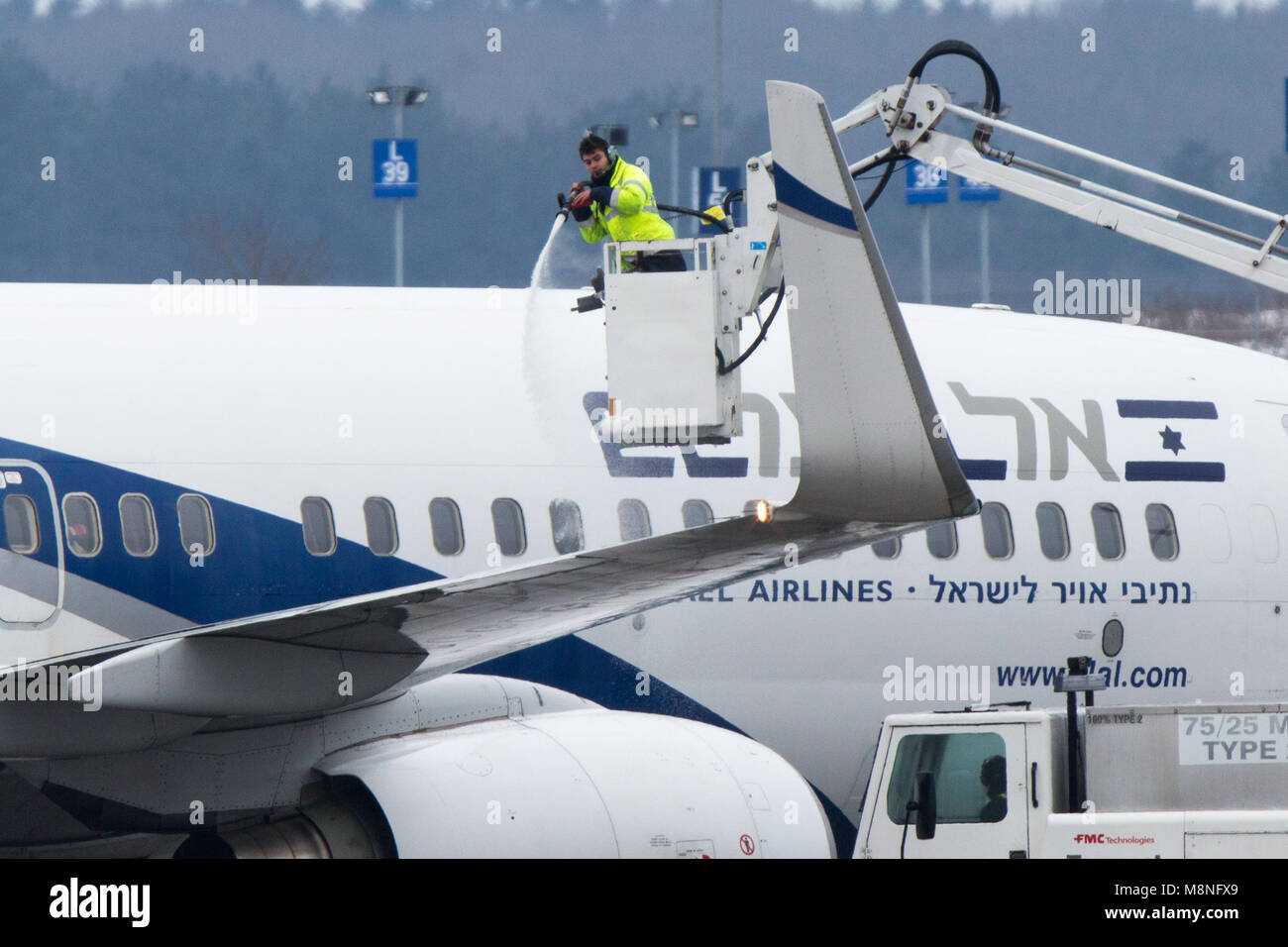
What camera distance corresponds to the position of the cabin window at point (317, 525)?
1026cm

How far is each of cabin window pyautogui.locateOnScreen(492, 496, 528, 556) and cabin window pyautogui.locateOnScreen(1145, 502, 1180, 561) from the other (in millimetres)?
4308

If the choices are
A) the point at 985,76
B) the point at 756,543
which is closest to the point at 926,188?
the point at 985,76

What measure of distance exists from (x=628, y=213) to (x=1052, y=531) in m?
4.37

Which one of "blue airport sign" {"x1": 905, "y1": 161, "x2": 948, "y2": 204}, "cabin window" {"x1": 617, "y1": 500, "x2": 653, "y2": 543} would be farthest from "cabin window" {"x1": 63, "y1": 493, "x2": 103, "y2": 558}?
"blue airport sign" {"x1": 905, "y1": 161, "x2": 948, "y2": 204}

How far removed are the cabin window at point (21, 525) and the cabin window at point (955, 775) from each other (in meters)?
4.70

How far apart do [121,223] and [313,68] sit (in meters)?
41.4

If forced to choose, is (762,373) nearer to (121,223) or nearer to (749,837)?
(749,837)

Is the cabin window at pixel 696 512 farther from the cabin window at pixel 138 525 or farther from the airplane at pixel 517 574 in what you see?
the cabin window at pixel 138 525

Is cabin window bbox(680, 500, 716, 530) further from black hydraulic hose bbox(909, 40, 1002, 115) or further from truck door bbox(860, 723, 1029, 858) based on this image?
black hydraulic hose bbox(909, 40, 1002, 115)

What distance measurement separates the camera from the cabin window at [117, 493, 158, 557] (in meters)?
9.83

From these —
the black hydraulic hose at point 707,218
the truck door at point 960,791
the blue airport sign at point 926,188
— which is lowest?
the truck door at point 960,791

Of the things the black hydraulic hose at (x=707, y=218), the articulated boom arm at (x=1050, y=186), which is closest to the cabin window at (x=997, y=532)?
the articulated boom arm at (x=1050, y=186)

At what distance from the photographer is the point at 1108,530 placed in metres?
11.9

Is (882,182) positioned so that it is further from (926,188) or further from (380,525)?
(926,188)
